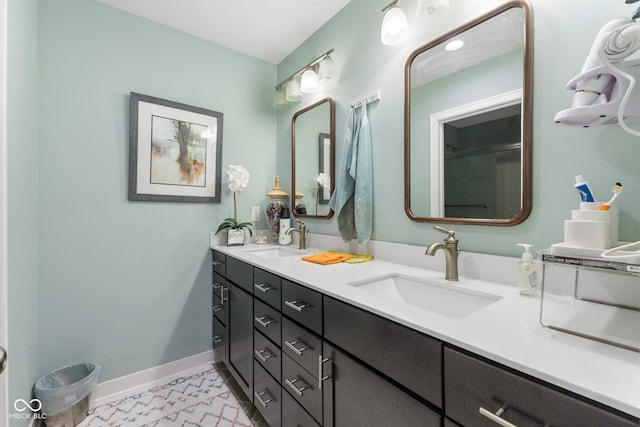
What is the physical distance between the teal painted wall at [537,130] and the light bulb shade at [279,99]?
61 centimetres

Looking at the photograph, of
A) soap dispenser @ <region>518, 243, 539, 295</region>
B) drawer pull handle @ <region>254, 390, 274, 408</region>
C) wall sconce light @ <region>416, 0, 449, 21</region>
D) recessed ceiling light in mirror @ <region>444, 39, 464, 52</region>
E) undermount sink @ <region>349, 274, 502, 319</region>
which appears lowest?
drawer pull handle @ <region>254, 390, 274, 408</region>

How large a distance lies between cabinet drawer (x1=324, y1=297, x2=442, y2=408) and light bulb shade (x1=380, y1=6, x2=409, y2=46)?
4.07 feet

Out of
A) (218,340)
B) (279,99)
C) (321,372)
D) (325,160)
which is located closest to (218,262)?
(218,340)

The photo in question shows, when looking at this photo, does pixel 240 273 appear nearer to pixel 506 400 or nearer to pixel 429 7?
pixel 506 400

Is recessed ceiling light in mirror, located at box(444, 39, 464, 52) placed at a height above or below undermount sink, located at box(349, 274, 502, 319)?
above

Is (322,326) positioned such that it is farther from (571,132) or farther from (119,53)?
(119,53)

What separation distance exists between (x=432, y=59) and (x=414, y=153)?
0.43 metres

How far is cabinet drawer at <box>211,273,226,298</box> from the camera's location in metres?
1.84

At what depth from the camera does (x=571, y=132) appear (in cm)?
88

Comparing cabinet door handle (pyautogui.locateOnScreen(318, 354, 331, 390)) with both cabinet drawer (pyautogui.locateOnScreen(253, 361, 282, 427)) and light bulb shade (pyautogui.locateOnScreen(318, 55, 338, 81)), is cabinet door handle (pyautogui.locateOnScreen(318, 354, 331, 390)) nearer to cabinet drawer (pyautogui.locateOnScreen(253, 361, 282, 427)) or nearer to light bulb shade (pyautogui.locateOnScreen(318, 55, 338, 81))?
cabinet drawer (pyautogui.locateOnScreen(253, 361, 282, 427))

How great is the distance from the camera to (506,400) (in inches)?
20.6

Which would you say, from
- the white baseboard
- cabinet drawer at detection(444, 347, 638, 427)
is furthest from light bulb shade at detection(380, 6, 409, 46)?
the white baseboard

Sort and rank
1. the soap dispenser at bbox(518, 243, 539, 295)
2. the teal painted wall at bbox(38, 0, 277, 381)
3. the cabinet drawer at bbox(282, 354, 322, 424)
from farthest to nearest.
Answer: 1. the teal painted wall at bbox(38, 0, 277, 381)
2. the cabinet drawer at bbox(282, 354, 322, 424)
3. the soap dispenser at bbox(518, 243, 539, 295)

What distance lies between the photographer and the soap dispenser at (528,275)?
882 millimetres
